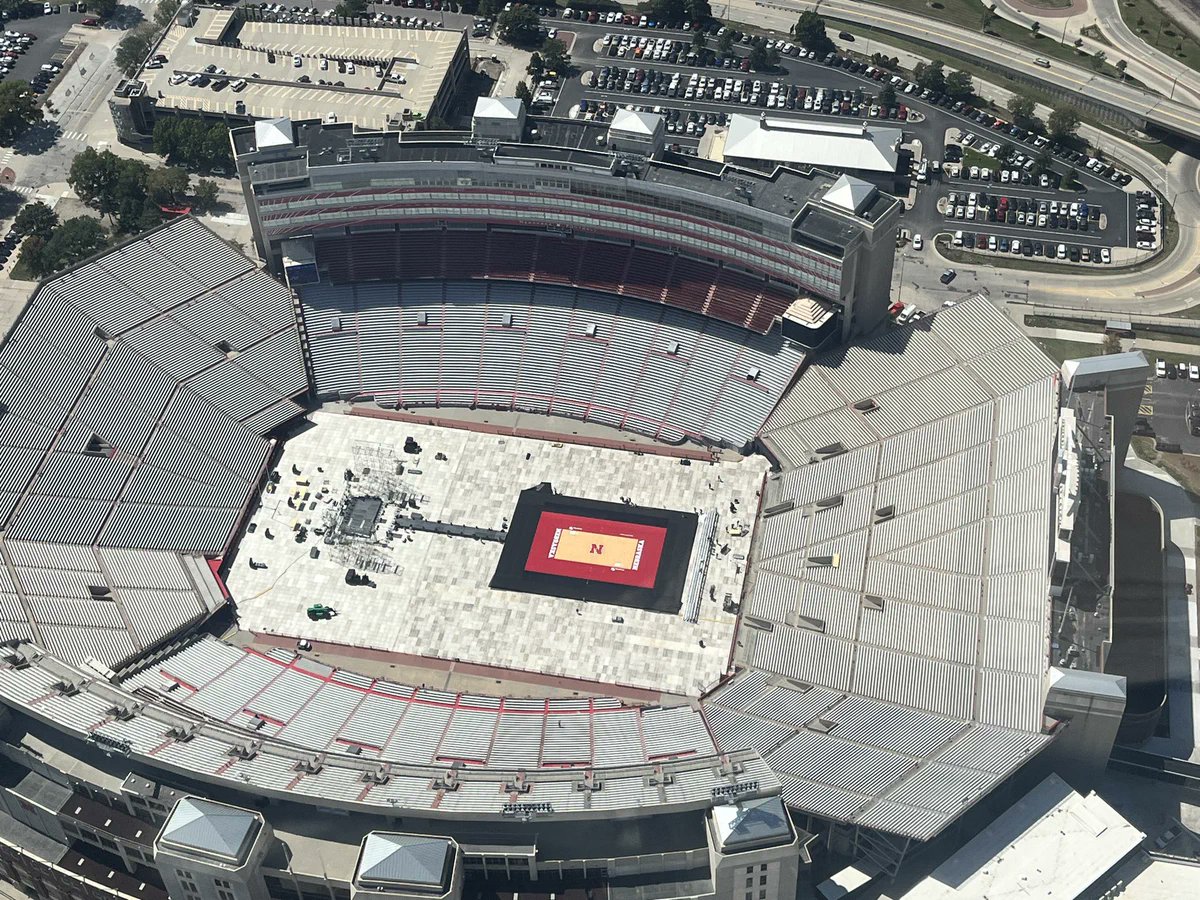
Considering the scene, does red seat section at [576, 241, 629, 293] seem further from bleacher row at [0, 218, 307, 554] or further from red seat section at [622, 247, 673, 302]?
bleacher row at [0, 218, 307, 554]

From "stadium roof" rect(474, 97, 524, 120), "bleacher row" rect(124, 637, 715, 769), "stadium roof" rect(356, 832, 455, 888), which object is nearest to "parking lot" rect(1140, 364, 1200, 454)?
"bleacher row" rect(124, 637, 715, 769)

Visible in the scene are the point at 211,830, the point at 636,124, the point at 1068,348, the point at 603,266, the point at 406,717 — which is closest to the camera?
the point at 211,830

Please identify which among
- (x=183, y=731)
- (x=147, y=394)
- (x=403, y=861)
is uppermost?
(x=147, y=394)

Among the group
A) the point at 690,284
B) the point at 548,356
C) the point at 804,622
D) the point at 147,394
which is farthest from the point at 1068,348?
the point at 147,394

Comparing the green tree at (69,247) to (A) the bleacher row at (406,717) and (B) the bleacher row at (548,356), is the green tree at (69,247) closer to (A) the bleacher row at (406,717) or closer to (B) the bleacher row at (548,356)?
(B) the bleacher row at (548,356)

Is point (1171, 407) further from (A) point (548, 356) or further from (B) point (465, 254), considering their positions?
(B) point (465, 254)

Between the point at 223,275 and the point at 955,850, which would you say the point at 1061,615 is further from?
the point at 223,275
